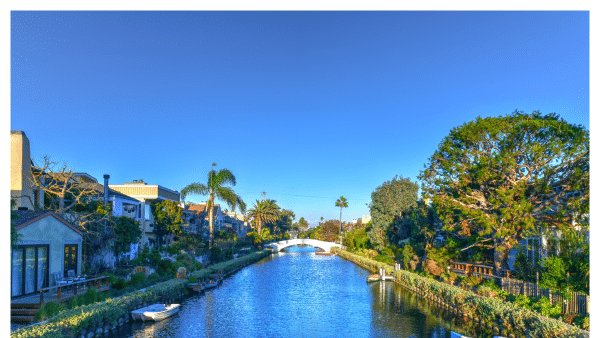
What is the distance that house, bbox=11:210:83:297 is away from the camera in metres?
18.3

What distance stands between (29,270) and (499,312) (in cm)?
Result: 2268

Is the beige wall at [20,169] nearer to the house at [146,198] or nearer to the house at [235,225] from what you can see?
the house at [146,198]

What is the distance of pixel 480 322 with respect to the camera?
21.5 m

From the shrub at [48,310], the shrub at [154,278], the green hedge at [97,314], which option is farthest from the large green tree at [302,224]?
the shrub at [48,310]

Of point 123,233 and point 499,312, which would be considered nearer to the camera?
point 499,312

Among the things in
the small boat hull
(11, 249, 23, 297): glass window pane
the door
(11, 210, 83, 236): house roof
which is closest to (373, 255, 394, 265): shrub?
the small boat hull

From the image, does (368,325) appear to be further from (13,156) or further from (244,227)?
(244,227)

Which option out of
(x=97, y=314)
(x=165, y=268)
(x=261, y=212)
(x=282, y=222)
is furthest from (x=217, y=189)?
(x=282, y=222)

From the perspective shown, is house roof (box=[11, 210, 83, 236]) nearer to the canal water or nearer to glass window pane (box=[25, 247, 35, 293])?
glass window pane (box=[25, 247, 35, 293])

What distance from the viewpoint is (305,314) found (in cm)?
2573

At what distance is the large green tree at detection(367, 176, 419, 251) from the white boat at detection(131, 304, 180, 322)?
36749 millimetres

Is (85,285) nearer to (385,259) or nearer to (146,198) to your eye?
(146,198)

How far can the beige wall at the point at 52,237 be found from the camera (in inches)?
753
